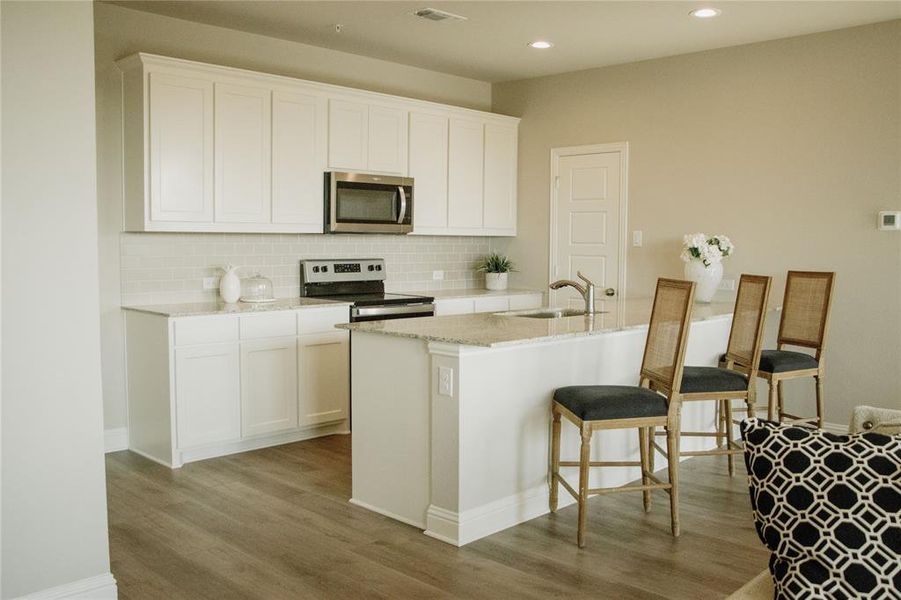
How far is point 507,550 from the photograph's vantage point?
347 centimetres

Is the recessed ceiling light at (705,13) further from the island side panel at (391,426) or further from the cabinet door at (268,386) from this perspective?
the cabinet door at (268,386)

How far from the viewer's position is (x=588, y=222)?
269 inches

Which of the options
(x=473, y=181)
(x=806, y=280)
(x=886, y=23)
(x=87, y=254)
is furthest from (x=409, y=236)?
(x=87, y=254)

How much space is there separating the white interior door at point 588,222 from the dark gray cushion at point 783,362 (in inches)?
74.8

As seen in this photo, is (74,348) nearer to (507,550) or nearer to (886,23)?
A: (507,550)

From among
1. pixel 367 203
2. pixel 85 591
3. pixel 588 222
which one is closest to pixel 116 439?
pixel 367 203

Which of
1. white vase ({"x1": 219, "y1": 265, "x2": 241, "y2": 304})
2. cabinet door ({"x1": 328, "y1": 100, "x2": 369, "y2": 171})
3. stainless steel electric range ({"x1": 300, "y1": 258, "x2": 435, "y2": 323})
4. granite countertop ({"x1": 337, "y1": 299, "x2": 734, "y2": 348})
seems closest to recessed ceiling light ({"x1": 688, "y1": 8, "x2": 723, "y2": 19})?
granite countertop ({"x1": 337, "y1": 299, "x2": 734, "y2": 348})

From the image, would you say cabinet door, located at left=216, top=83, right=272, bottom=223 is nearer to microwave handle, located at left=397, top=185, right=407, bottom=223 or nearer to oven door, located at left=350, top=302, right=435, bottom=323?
oven door, located at left=350, top=302, right=435, bottom=323

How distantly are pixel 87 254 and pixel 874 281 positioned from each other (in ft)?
15.3

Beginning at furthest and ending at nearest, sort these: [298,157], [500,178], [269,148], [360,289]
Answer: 1. [500,178]
2. [360,289]
3. [298,157]
4. [269,148]

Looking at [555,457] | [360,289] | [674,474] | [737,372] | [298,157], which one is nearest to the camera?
[674,474]

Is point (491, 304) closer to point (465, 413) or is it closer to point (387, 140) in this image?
point (387, 140)

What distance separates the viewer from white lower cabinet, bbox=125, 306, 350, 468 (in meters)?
4.74

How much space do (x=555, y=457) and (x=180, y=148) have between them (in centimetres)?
→ 293
